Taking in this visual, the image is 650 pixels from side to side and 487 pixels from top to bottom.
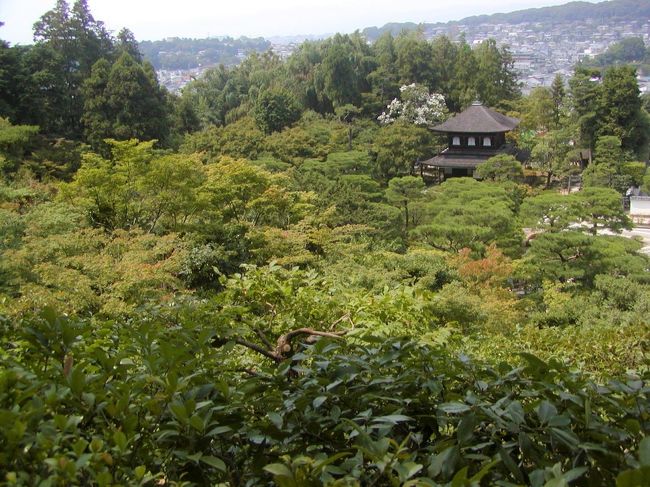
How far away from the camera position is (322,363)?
51.2 inches

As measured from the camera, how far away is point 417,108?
23547mm

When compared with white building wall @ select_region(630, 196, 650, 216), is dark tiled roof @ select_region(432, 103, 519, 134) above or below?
above

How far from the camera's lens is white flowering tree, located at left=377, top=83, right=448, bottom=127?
75.7 ft

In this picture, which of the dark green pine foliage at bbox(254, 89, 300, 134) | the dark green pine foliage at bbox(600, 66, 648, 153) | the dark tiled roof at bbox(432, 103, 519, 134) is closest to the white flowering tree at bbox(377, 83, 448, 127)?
the dark tiled roof at bbox(432, 103, 519, 134)

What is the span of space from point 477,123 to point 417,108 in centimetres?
386

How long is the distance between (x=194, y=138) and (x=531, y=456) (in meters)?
17.2

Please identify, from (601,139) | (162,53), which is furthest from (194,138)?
(162,53)

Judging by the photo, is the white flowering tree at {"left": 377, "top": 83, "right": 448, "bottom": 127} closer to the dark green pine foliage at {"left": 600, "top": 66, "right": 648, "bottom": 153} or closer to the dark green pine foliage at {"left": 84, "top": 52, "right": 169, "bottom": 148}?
the dark green pine foliage at {"left": 600, "top": 66, "right": 648, "bottom": 153}

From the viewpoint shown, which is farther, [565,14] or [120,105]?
[565,14]

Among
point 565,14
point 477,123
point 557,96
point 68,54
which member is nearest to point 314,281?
point 68,54

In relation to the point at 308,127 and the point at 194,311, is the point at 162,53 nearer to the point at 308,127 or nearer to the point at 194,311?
the point at 308,127

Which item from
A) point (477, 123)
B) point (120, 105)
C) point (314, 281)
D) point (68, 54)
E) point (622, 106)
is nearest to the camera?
point (314, 281)

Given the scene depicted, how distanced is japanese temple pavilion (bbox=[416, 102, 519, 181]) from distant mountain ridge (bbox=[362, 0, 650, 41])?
8193 centimetres

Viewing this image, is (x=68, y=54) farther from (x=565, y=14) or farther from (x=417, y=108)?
(x=565, y=14)
